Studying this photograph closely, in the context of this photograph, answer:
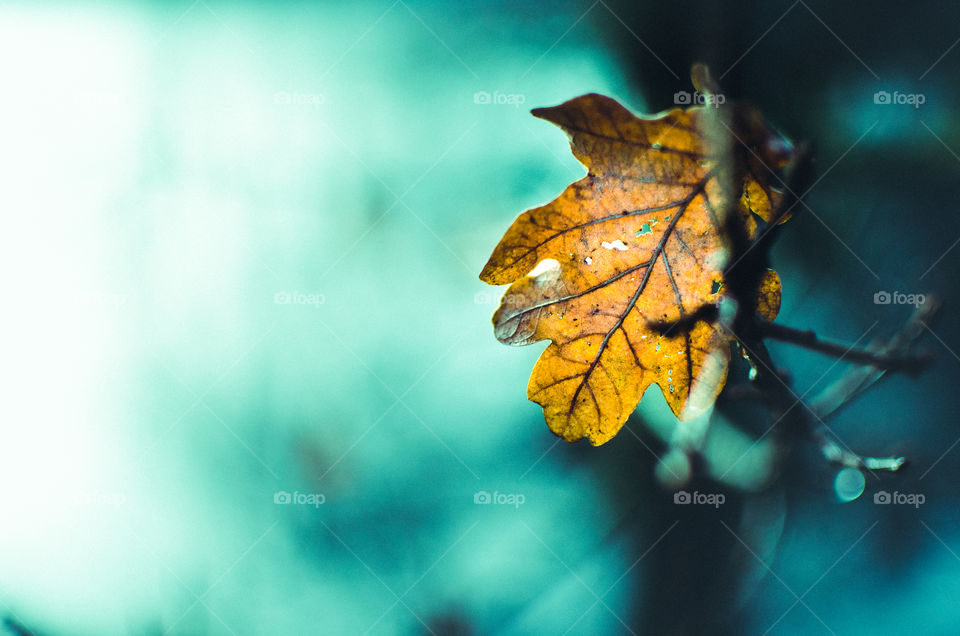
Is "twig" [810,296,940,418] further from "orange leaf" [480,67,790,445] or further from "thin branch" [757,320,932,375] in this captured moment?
"orange leaf" [480,67,790,445]

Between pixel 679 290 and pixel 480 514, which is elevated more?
pixel 679 290

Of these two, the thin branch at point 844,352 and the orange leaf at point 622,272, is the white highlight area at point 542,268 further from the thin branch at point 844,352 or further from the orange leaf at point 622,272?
the thin branch at point 844,352

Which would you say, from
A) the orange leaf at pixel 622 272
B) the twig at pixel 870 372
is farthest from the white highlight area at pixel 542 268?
the twig at pixel 870 372

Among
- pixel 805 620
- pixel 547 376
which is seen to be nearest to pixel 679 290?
pixel 547 376

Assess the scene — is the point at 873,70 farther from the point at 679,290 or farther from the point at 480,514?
the point at 480,514

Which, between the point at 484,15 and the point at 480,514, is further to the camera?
the point at 480,514

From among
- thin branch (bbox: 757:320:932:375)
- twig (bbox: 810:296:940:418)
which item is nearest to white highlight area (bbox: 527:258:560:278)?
thin branch (bbox: 757:320:932:375)

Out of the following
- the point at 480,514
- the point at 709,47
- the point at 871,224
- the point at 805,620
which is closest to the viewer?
the point at 709,47

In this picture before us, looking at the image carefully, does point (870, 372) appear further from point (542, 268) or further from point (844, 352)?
point (542, 268)

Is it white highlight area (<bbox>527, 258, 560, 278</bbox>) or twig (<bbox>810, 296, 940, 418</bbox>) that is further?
twig (<bbox>810, 296, 940, 418</bbox>)
